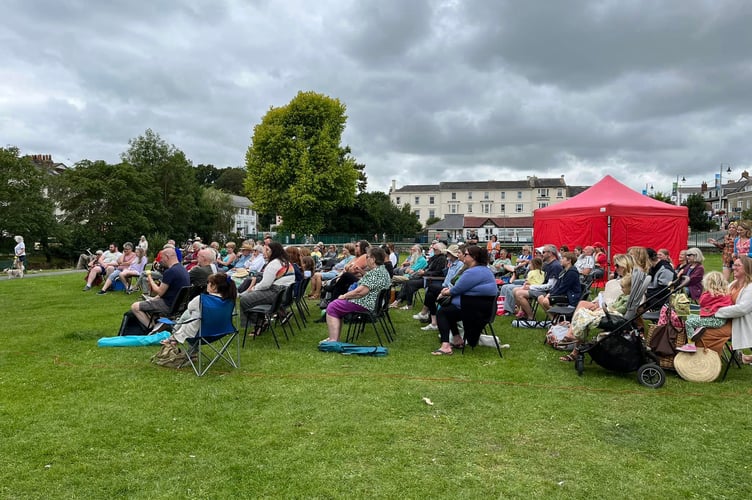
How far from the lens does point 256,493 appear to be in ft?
9.93

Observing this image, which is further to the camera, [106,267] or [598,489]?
[106,267]

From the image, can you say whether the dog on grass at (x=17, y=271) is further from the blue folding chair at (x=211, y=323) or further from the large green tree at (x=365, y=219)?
the large green tree at (x=365, y=219)

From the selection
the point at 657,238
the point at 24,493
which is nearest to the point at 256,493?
the point at 24,493

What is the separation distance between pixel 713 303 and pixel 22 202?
37.4 meters

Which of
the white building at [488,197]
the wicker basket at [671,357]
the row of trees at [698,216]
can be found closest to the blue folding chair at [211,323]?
the wicker basket at [671,357]

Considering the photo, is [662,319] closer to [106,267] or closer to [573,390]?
[573,390]

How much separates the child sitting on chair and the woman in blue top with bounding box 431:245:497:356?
218 cm

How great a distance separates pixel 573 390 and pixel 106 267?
44.0ft

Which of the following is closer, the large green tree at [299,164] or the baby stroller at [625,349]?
the baby stroller at [625,349]

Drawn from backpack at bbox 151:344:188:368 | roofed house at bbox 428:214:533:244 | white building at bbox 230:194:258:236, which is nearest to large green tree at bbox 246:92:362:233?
roofed house at bbox 428:214:533:244

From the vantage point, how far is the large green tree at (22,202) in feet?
102

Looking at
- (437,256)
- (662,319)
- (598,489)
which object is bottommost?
(598,489)

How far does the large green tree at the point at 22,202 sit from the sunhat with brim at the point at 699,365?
36.3 m

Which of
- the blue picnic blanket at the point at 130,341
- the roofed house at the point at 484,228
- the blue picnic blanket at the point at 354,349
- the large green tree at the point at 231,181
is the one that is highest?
the large green tree at the point at 231,181
